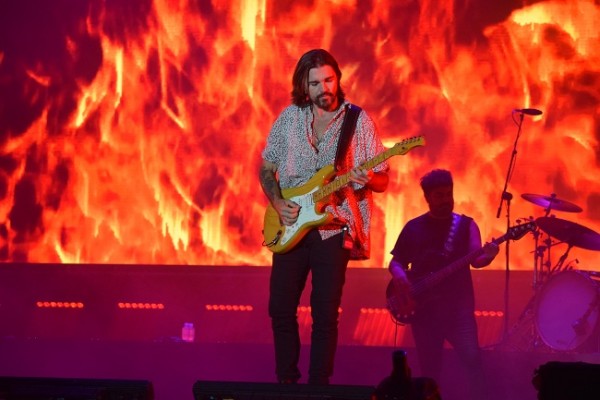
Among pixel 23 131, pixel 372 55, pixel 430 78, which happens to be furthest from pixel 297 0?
pixel 23 131

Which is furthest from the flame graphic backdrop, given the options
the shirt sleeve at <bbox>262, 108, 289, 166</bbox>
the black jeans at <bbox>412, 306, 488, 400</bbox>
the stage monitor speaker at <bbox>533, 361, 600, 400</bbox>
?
the stage monitor speaker at <bbox>533, 361, 600, 400</bbox>

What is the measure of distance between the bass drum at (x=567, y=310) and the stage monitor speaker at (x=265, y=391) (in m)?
3.80

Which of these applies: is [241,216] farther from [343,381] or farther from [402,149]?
[402,149]

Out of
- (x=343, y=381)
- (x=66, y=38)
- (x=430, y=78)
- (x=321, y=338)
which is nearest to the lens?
(x=321, y=338)

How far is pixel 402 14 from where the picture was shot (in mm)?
7648

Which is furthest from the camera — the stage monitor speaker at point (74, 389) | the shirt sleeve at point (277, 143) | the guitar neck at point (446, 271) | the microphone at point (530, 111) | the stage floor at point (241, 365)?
the microphone at point (530, 111)

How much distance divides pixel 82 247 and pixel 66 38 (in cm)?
189

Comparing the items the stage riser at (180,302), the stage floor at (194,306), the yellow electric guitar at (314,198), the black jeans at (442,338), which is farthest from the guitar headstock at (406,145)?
the stage riser at (180,302)

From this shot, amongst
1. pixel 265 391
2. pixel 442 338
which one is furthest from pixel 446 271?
pixel 265 391

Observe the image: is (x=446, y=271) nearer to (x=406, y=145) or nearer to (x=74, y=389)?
(x=406, y=145)

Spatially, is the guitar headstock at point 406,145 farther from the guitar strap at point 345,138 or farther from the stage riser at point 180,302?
the stage riser at point 180,302

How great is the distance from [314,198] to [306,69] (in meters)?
0.65

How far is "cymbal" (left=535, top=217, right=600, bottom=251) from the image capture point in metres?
6.63

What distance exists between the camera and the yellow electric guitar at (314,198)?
4.37 meters
